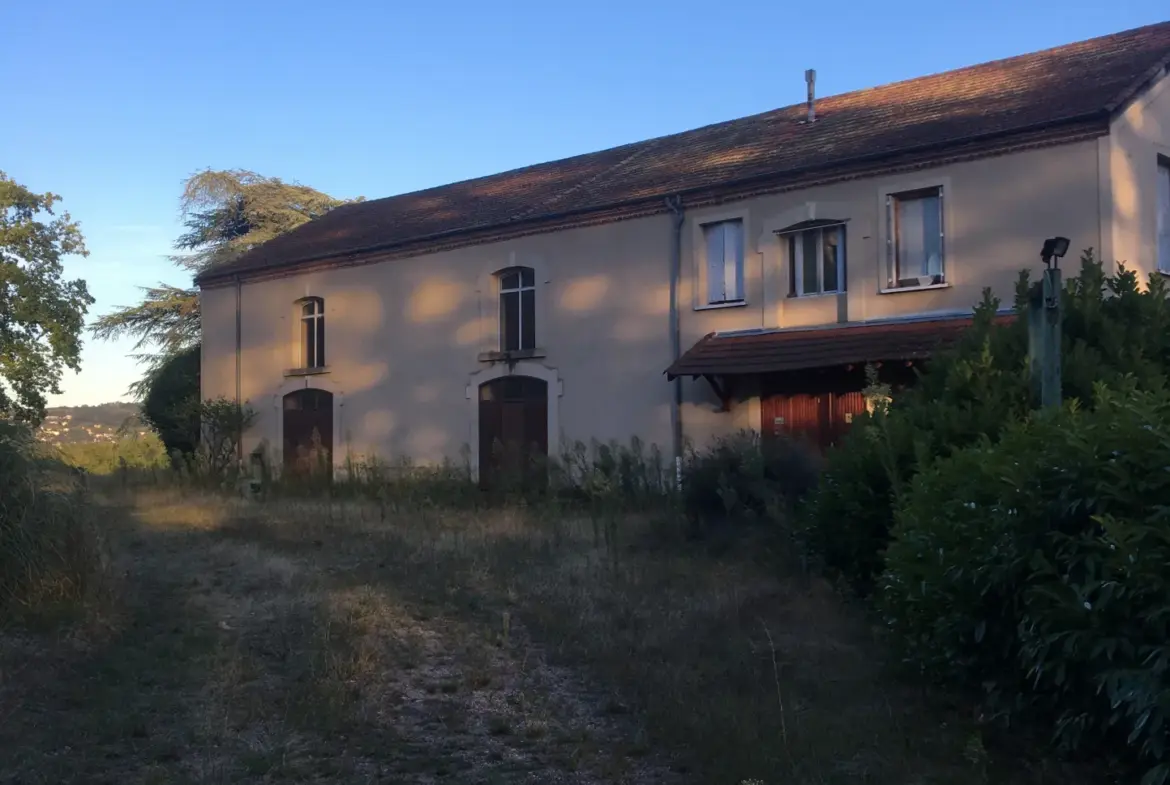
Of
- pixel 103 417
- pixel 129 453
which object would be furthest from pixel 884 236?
pixel 103 417

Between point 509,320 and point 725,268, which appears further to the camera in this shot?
point 509,320

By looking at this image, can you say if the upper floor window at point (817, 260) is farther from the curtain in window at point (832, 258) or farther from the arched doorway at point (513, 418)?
the arched doorway at point (513, 418)

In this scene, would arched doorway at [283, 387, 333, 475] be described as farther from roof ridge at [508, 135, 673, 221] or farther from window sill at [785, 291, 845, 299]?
window sill at [785, 291, 845, 299]

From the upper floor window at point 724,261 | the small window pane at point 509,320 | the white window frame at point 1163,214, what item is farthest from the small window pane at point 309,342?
the white window frame at point 1163,214

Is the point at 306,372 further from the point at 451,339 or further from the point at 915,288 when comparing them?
the point at 915,288

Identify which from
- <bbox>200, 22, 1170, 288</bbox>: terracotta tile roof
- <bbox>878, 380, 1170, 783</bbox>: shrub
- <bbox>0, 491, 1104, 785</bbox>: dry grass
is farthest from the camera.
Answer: <bbox>200, 22, 1170, 288</bbox>: terracotta tile roof

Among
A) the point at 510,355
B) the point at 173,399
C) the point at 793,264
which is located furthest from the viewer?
the point at 173,399

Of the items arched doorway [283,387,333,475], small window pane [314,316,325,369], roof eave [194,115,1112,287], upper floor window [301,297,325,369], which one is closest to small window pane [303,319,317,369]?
upper floor window [301,297,325,369]

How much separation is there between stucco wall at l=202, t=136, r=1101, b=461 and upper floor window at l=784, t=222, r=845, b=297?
0.19 meters

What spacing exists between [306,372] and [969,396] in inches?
716

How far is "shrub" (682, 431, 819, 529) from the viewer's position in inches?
472

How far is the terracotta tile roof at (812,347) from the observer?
1426cm

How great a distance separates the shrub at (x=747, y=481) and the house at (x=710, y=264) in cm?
261

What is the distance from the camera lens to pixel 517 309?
66.5 ft
